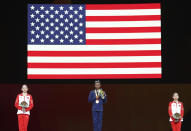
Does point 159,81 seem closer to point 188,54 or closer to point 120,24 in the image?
point 188,54

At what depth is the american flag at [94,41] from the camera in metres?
12.0

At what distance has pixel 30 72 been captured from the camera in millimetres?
11914

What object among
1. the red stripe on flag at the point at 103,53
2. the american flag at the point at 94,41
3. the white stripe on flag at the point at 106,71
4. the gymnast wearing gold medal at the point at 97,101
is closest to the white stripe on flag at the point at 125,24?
the american flag at the point at 94,41

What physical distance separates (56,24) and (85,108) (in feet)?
9.38

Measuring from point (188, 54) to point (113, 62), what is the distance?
245cm

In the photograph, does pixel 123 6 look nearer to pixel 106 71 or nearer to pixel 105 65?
pixel 105 65

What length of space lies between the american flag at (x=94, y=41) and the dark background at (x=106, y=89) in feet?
1.76

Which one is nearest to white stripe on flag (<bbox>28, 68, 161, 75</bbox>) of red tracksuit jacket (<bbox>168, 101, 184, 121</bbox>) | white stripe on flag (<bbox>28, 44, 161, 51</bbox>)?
white stripe on flag (<bbox>28, 44, 161, 51</bbox>)

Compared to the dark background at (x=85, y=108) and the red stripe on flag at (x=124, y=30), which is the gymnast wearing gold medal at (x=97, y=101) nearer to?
the dark background at (x=85, y=108)

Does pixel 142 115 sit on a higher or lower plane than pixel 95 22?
lower

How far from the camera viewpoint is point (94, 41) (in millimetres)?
12148

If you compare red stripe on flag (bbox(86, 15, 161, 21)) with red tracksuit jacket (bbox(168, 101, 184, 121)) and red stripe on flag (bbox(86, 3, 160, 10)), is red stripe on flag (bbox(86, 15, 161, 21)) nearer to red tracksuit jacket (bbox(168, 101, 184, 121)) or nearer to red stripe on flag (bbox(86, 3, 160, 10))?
red stripe on flag (bbox(86, 3, 160, 10))

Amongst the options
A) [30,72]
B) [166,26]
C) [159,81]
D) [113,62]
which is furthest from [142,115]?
[30,72]

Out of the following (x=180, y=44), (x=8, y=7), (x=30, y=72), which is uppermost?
(x=8, y=7)
